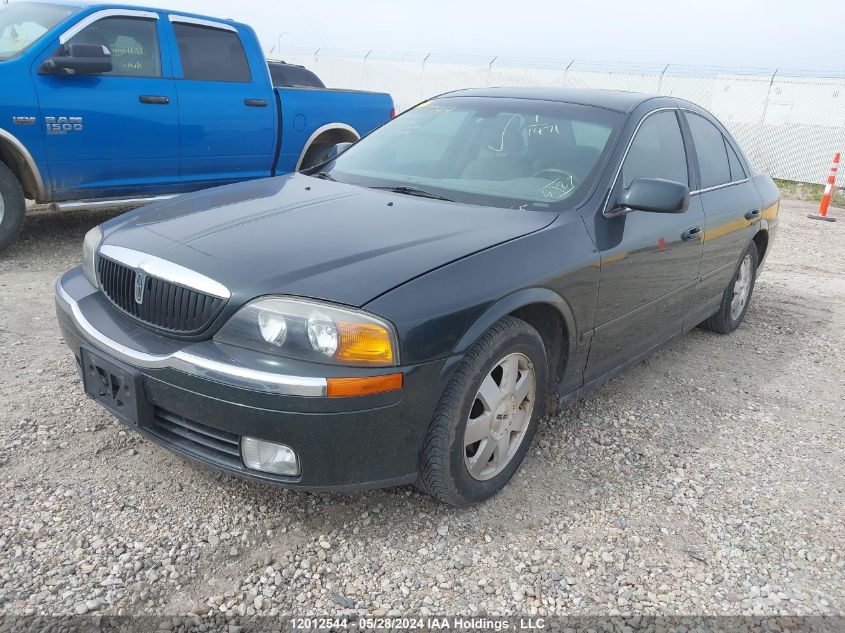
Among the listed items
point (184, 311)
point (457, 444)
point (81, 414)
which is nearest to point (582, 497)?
point (457, 444)

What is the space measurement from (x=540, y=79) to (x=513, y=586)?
19733 mm

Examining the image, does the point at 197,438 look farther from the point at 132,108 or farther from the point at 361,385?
the point at 132,108

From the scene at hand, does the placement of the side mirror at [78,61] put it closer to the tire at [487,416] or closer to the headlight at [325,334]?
the headlight at [325,334]

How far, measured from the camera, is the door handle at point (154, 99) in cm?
569

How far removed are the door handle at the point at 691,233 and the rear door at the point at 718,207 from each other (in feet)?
0.45

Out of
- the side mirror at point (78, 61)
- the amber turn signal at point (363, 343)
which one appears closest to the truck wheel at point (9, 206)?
the side mirror at point (78, 61)

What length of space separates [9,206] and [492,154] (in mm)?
3860

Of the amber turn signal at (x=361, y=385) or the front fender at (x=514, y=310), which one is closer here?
the amber turn signal at (x=361, y=385)

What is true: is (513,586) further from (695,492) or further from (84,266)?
(84,266)

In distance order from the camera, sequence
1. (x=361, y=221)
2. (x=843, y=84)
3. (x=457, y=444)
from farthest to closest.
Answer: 1. (x=843, y=84)
2. (x=361, y=221)
3. (x=457, y=444)

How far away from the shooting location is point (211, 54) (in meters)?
6.34

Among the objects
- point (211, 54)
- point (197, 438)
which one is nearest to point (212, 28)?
point (211, 54)

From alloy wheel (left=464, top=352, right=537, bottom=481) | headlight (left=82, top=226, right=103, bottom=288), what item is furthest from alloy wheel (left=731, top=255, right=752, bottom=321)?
headlight (left=82, top=226, right=103, bottom=288)

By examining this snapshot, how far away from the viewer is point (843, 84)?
53.1 ft
